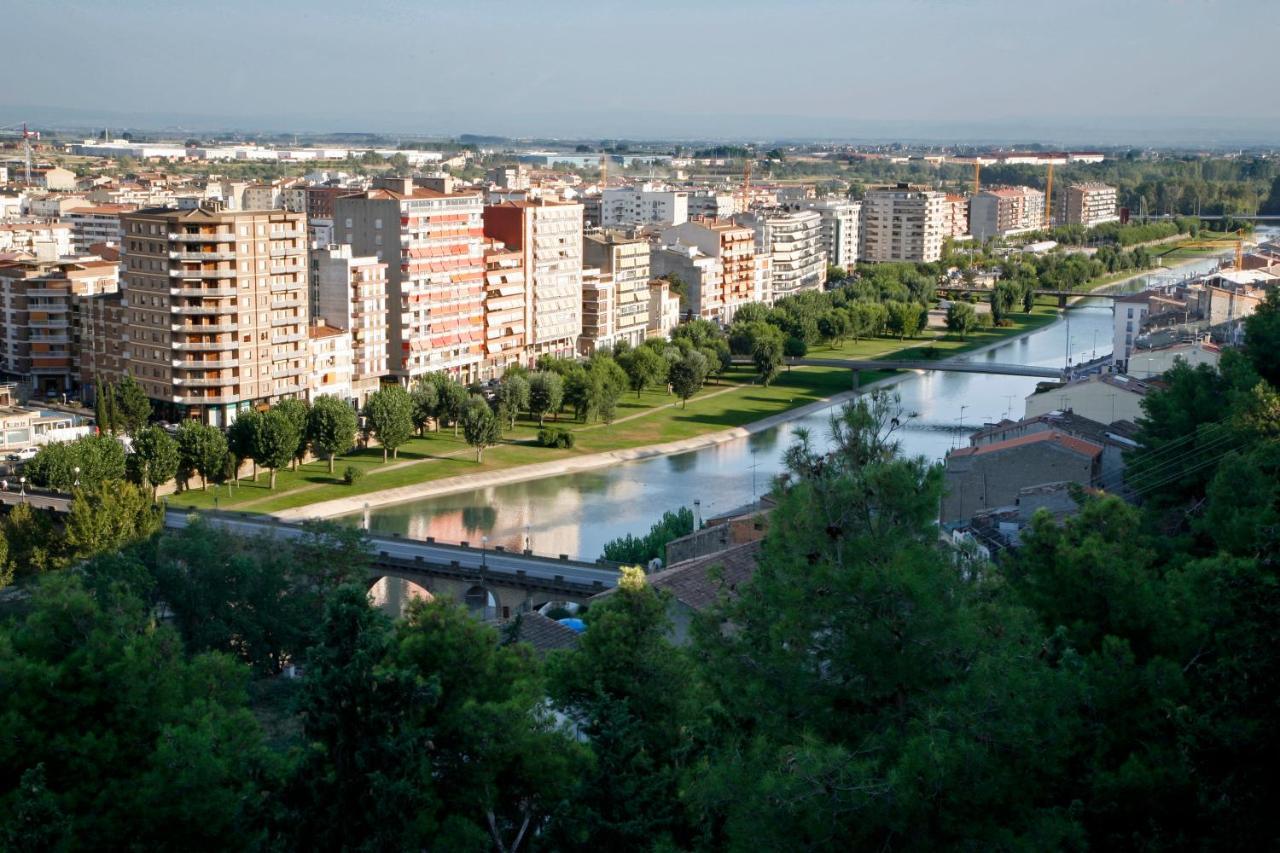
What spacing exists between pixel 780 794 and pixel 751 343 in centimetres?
2563

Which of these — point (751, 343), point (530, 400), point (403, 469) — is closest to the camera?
point (403, 469)

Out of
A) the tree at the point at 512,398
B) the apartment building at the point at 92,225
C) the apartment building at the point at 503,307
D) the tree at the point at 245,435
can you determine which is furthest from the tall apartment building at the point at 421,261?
the apartment building at the point at 92,225

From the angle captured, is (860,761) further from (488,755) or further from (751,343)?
(751,343)

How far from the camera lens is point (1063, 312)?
39.0 meters

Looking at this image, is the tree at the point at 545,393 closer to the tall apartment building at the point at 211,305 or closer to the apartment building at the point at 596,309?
the tall apartment building at the point at 211,305

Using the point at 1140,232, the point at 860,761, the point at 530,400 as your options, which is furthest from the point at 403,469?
the point at 1140,232

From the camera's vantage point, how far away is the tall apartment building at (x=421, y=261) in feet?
80.1

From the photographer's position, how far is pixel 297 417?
19188 millimetres

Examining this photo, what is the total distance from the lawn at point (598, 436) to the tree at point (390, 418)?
1.04ft

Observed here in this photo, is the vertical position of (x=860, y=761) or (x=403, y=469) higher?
(x=860, y=761)

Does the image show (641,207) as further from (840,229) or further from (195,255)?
(195,255)

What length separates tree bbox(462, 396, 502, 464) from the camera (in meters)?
20.6

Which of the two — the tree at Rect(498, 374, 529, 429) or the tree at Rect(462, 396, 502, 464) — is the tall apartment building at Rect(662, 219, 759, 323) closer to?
the tree at Rect(498, 374, 529, 429)

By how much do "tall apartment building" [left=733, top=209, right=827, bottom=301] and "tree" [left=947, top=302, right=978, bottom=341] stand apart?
191 inches
